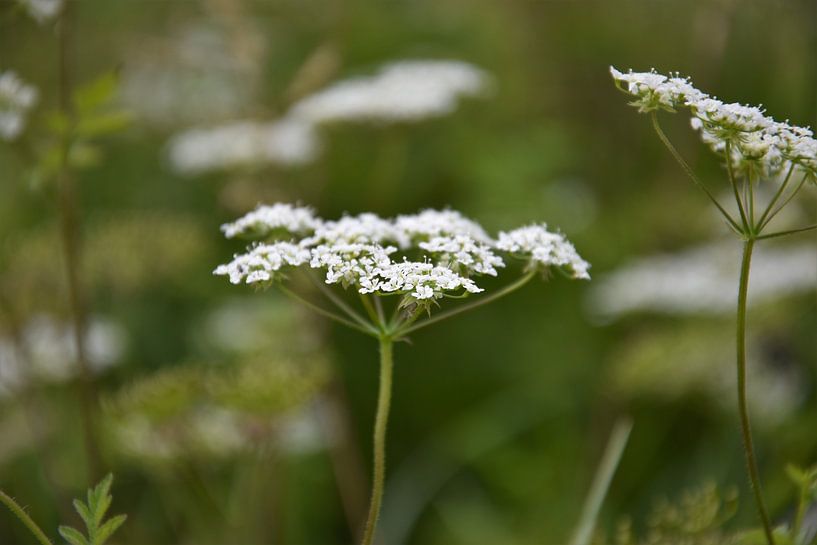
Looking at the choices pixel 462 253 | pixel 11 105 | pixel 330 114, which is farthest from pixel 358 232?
pixel 330 114

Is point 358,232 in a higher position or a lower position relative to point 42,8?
lower

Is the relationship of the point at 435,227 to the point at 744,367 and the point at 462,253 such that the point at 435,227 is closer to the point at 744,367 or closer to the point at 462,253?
the point at 462,253

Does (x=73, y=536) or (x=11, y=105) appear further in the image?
(x=11, y=105)

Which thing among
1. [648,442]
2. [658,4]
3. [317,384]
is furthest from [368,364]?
[658,4]

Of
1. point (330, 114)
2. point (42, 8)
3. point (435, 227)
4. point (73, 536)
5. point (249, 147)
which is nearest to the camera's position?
point (73, 536)

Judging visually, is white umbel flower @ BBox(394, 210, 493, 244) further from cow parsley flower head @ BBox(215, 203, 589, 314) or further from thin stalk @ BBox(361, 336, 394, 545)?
thin stalk @ BBox(361, 336, 394, 545)

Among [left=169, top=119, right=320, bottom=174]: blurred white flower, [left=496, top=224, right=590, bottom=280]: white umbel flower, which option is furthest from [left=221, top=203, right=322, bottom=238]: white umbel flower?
[left=169, top=119, right=320, bottom=174]: blurred white flower
